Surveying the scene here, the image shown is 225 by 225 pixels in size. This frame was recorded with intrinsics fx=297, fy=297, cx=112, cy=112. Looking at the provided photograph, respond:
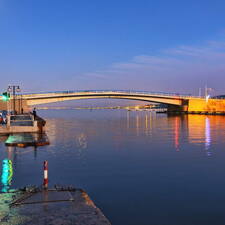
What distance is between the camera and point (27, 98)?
303 ft

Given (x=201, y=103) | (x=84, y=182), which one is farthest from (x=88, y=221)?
(x=201, y=103)

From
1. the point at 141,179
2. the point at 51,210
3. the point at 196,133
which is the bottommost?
the point at 196,133

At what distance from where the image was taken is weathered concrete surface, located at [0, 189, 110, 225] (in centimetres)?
783

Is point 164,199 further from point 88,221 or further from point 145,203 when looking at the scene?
point 88,221

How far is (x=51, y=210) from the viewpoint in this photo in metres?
8.64

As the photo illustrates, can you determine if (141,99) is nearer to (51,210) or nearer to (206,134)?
Answer: (206,134)

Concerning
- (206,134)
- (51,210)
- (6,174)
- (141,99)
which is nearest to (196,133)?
(206,134)

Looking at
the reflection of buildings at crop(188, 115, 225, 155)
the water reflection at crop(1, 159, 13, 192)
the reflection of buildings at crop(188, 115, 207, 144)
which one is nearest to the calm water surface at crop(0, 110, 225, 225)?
the water reflection at crop(1, 159, 13, 192)

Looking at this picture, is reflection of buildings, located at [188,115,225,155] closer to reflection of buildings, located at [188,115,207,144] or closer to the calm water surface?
reflection of buildings, located at [188,115,207,144]

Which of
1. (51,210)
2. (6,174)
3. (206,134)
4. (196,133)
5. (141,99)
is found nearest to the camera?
(51,210)

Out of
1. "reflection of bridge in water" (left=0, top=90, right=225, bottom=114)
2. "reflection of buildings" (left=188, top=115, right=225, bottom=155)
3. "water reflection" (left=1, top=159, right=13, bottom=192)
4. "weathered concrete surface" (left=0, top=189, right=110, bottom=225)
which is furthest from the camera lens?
"reflection of bridge in water" (left=0, top=90, right=225, bottom=114)

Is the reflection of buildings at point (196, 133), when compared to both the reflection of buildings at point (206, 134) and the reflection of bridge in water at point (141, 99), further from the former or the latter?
the reflection of bridge in water at point (141, 99)

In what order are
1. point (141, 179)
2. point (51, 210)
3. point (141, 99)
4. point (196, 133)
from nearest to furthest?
point (51, 210) < point (141, 179) < point (196, 133) < point (141, 99)

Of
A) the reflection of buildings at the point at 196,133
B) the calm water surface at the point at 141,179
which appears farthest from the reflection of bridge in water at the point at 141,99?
the calm water surface at the point at 141,179
